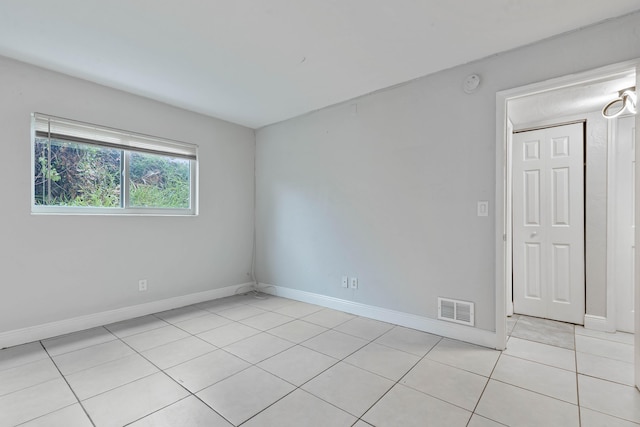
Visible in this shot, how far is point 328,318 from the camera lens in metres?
3.07

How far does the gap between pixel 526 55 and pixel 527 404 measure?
2400mm

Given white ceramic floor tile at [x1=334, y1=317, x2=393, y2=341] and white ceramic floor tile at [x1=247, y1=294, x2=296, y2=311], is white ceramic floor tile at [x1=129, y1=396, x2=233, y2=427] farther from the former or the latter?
white ceramic floor tile at [x1=247, y1=294, x2=296, y2=311]

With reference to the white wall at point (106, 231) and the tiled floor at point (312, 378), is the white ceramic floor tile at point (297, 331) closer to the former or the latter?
the tiled floor at point (312, 378)

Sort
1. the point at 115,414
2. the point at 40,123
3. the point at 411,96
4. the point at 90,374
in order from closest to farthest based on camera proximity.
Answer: the point at 115,414 → the point at 90,374 → the point at 40,123 → the point at 411,96

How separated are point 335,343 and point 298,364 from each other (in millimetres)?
455

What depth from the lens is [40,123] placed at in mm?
2549

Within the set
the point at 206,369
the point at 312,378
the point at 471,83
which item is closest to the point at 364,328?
the point at 312,378

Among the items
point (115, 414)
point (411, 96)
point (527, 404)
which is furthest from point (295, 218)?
point (527, 404)

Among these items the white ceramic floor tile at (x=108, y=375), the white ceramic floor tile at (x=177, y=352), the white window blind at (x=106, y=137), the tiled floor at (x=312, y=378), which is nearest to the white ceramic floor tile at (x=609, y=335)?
the tiled floor at (x=312, y=378)

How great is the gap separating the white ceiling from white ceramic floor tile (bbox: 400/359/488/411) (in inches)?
93.2

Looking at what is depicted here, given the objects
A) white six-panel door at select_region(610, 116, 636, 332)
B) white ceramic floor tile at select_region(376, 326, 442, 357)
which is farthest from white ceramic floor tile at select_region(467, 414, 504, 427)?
white six-panel door at select_region(610, 116, 636, 332)

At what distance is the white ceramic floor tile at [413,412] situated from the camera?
1.49 m

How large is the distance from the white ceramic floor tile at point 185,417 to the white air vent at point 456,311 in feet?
6.33

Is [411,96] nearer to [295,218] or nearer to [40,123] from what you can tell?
[295,218]
